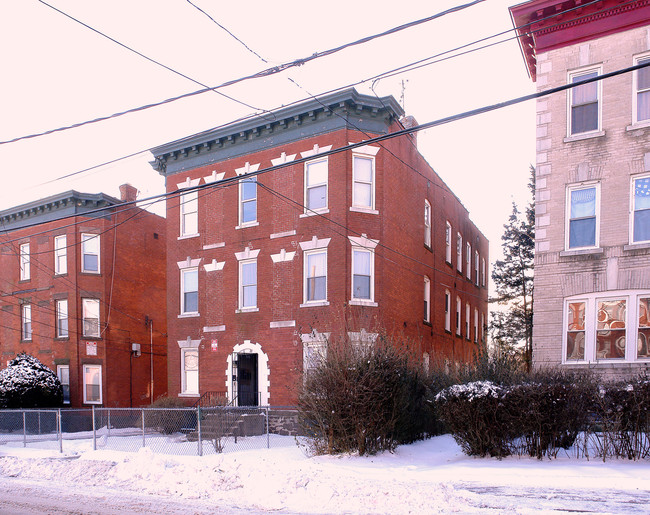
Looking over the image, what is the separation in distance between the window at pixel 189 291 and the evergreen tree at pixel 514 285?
1894cm

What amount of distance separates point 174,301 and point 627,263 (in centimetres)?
1692

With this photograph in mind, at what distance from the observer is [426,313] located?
2458 cm

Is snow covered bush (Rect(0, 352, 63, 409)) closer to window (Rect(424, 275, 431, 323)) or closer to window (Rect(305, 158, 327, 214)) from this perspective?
window (Rect(305, 158, 327, 214))

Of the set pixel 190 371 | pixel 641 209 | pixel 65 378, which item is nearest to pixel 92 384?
pixel 65 378

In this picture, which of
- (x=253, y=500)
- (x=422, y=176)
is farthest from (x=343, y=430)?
(x=422, y=176)

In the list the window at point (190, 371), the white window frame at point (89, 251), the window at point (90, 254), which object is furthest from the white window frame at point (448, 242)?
the window at point (90, 254)

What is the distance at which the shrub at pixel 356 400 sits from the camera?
500 inches

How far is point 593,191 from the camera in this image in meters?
16.2

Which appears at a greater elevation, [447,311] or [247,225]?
[247,225]

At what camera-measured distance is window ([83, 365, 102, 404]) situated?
26.9m

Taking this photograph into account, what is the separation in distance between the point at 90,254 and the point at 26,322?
5619 mm

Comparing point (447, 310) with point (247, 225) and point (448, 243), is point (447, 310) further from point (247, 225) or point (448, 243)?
point (247, 225)

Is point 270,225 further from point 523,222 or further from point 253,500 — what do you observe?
point 523,222

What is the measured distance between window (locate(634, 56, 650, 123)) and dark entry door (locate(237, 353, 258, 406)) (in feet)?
49.4
